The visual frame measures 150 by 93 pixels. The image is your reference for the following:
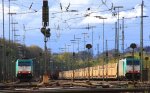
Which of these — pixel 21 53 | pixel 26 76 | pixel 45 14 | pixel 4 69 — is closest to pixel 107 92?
pixel 45 14

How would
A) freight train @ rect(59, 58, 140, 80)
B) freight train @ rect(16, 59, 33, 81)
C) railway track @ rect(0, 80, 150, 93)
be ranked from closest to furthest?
1. railway track @ rect(0, 80, 150, 93)
2. freight train @ rect(59, 58, 140, 80)
3. freight train @ rect(16, 59, 33, 81)

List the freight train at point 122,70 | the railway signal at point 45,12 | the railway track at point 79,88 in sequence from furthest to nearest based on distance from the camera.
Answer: the freight train at point 122,70 → the railway signal at point 45,12 → the railway track at point 79,88

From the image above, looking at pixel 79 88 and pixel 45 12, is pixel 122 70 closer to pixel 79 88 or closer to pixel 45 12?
pixel 45 12

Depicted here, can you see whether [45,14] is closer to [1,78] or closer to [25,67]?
[25,67]

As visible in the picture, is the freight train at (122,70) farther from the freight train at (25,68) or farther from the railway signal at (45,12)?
the railway signal at (45,12)

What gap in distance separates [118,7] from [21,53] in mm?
94869

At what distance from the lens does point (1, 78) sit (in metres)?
99.0

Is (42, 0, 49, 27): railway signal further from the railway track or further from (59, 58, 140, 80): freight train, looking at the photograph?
(59, 58, 140, 80): freight train

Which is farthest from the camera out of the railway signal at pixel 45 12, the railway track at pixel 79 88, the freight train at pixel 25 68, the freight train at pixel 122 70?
the freight train at pixel 25 68

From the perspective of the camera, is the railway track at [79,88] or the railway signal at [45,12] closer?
the railway track at [79,88]

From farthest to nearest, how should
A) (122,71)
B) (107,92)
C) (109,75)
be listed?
(109,75)
(122,71)
(107,92)

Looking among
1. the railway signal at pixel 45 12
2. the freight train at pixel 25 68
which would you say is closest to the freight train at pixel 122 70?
the freight train at pixel 25 68

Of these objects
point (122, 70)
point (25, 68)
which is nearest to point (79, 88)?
point (122, 70)

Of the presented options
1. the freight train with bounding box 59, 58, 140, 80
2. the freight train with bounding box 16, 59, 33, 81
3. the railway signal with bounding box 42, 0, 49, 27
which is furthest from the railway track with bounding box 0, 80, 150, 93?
the freight train with bounding box 16, 59, 33, 81
